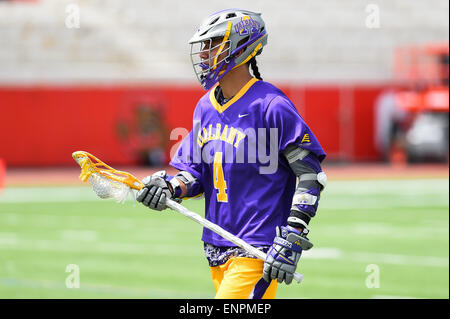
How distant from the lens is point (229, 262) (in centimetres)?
477

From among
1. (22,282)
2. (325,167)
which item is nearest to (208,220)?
(22,282)

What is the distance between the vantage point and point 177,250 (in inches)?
447

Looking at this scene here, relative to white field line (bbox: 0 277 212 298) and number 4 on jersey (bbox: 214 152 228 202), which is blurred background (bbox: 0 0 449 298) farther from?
number 4 on jersey (bbox: 214 152 228 202)

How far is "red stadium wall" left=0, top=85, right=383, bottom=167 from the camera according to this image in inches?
1032

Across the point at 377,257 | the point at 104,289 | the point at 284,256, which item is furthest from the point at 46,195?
the point at 284,256

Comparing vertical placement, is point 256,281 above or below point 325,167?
above

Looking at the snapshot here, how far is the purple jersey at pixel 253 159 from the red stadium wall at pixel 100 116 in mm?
21327

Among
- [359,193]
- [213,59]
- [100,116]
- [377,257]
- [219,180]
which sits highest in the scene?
[213,59]

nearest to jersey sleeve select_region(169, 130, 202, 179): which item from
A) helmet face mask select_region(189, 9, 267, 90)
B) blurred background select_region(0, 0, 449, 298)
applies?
helmet face mask select_region(189, 9, 267, 90)

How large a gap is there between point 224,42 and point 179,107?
2222 centimetres

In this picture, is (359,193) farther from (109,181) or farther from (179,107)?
(109,181)

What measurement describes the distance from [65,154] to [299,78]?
757 cm
